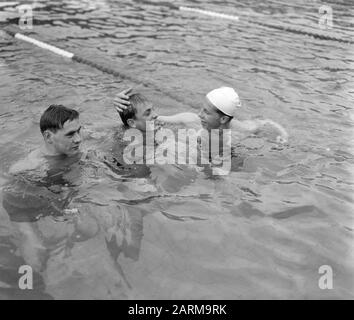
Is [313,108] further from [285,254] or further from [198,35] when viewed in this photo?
[198,35]

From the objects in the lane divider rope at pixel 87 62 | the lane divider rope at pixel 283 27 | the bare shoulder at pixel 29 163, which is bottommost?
the bare shoulder at pixel 29 163

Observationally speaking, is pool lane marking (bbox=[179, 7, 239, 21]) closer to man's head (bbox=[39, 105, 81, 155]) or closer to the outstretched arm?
the outstretched arm

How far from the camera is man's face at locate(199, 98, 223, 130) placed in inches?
252

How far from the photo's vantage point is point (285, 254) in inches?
162

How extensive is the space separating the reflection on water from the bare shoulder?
0.15 m

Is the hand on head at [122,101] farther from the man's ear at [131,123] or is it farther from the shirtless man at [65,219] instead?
the shirtless man at [65,219]

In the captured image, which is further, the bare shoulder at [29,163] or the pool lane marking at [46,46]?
the pool lane marking at [46,46]

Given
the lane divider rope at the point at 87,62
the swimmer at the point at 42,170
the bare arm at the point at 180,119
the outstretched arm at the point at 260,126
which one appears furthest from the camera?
the lane divider rope at the point at 87,62

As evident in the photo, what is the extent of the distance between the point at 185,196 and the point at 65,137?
5.38 ft

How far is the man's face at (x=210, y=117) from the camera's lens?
6.39 metres

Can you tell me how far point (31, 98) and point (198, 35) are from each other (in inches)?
237

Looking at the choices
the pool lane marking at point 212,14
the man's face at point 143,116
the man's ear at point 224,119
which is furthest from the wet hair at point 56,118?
the pool lane marking at point 212,14

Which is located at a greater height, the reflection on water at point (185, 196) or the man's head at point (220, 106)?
the man's head at point (220, 106)
